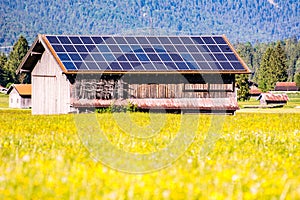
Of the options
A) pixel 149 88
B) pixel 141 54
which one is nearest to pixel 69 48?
pixel 141 54

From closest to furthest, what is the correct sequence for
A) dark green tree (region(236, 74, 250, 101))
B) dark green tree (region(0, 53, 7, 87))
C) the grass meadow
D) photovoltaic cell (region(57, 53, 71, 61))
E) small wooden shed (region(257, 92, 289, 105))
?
the grass meadow → photovoltaic cell (region(57, 53, 71, 61)) → small wooden shed (region(257, 92, 289, 105)) → dark green tree (region(236, 74, 250, 101)) → dark green tree (region(0, 53, 7, 87))

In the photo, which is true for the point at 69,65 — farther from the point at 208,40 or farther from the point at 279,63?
the point at 279,63

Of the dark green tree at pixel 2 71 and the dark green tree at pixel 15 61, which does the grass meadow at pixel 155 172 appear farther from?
the dark green tree at pixel 15 61

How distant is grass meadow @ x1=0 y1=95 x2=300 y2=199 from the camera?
8188 mm

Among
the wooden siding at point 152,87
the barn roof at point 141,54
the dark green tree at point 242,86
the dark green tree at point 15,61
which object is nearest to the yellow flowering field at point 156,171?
the barn roof at point 141,54

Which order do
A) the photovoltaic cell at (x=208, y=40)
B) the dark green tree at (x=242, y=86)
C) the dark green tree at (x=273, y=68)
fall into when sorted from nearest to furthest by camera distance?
the photovoltaic cell at (x=208, y=40)
the dark green tree at (x=242, y=86)
the dark green tree at (x=273, y=68)

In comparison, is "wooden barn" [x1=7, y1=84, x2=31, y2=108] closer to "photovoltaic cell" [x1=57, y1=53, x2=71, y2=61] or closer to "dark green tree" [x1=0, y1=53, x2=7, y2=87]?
"dark green tree" [x1=0, y1=53, x2=7, y2=87]

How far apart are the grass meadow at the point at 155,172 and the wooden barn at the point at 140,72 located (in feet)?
58.0

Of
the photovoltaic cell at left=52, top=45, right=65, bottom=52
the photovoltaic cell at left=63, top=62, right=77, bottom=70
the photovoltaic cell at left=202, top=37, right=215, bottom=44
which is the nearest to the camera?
the photovoltaic cell at left=63, top=62, right=77, bottom=70

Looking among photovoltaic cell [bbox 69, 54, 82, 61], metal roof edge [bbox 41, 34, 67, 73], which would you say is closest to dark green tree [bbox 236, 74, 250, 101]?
metal roof edge [bbox 41, 34, 67, 73]

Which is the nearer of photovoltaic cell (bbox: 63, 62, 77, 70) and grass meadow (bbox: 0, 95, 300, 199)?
grass meadow (bbox: 0, 95, 300, 199)

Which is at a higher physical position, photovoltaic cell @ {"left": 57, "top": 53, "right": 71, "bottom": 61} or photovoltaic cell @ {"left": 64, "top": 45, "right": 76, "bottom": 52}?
photovoltaic cell @ {"left": 64, "top": 45, "right": 76, "bottom": 52}

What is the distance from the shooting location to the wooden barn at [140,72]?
34.8m

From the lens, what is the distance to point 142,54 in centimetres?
3578
